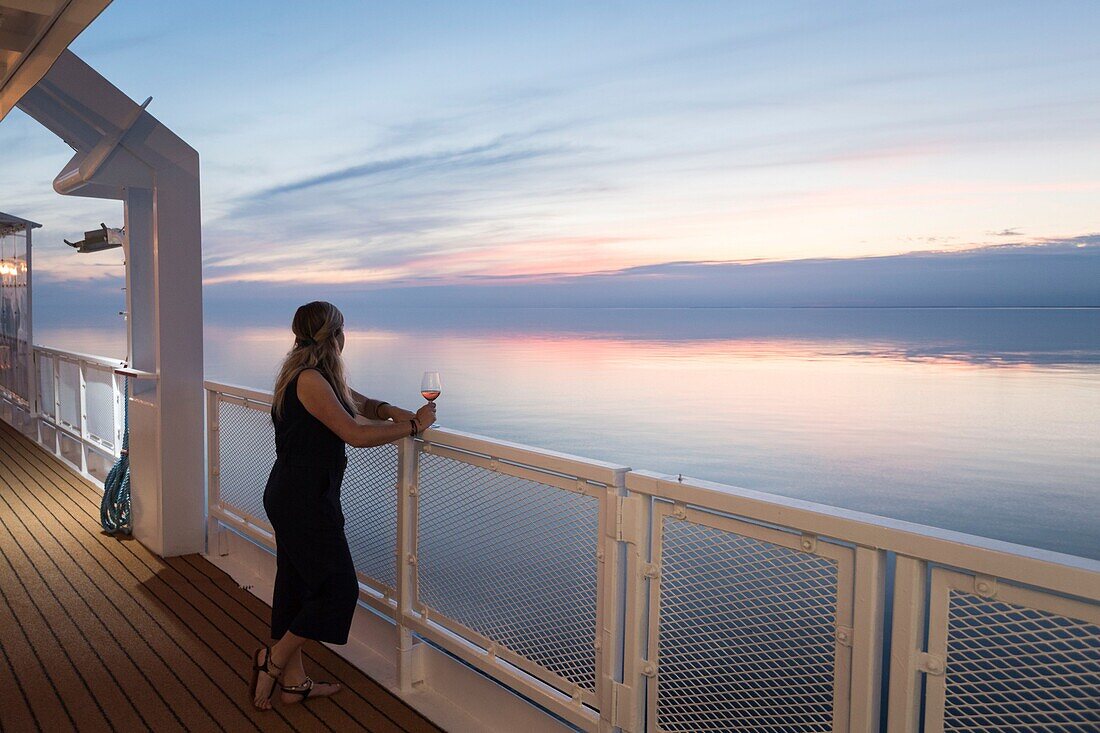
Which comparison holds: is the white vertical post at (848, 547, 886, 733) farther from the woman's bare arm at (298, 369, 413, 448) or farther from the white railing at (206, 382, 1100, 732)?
the woman's bare arm at (298, 369, 413, 448)

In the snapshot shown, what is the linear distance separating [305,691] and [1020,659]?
102 inches

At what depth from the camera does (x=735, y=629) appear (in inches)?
85.4

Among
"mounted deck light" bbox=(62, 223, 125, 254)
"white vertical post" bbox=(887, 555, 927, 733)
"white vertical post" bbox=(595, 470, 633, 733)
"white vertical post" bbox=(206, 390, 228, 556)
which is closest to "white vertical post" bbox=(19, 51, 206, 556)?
"white vertical post" bbox=(206, 390, 228, 556)

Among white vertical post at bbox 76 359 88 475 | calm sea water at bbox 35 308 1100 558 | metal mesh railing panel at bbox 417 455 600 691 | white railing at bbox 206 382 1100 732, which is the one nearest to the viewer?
white railing at bbox 206 382 1100 732

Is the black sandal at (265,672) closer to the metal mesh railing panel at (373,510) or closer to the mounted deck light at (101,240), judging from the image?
the metal mesh railing panel at (373,510)

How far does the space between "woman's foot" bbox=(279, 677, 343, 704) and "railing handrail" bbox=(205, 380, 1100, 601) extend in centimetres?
149

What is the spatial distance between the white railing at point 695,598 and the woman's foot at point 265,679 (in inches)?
19.4

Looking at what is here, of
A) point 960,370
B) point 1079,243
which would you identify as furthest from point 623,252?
point 1079,243

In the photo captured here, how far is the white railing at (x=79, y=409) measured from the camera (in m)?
7.21

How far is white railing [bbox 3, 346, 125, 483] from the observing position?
23.7 ft

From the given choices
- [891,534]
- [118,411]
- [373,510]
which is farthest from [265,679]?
[118,411]

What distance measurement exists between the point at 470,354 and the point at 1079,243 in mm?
23523

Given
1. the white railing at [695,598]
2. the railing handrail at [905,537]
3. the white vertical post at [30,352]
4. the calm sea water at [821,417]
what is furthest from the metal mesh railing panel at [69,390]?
the calm sea water at [821,417]

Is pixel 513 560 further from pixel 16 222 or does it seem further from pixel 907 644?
pixel 16 222
